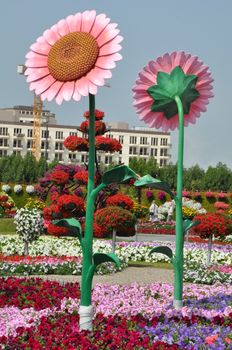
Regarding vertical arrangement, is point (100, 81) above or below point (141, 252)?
A: above

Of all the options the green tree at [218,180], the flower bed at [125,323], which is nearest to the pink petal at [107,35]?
the flower bed at [125,323]

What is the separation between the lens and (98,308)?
7621mm

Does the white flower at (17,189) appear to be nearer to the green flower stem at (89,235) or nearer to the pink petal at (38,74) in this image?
the green flower stem at (89,235)

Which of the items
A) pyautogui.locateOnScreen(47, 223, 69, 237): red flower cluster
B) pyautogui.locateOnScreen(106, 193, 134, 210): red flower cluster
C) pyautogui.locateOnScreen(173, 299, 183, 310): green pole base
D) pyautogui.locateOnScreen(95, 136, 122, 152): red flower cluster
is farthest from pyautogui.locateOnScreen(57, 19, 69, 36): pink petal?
pyautogui.locateOnScreen(95, 136, 122, 152): red flower cluster

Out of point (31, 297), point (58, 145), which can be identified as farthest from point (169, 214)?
point (58, 145)

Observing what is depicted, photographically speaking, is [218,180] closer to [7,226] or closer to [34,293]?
[7,226]

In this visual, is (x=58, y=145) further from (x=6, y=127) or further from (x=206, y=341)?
(x=206, y=341)

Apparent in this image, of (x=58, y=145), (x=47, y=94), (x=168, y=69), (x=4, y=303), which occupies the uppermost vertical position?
(x=58, y=145)

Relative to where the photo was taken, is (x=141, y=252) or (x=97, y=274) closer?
(x=97, y=274)

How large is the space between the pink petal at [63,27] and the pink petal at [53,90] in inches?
23.1

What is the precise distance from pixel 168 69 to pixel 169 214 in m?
29.5

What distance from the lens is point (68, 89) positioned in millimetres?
5523

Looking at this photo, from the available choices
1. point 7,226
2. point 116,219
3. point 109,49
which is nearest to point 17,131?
point 7,226

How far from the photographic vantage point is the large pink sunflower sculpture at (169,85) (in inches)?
281
